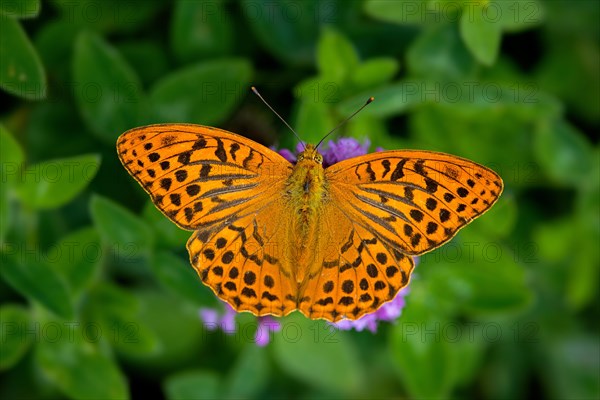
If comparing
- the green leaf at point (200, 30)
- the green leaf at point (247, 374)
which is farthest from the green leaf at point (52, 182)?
the green leaf at point (247, 374)

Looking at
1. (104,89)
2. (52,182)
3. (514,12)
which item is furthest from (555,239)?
(52,182)

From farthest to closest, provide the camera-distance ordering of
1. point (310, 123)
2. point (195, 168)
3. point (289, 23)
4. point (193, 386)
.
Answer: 1. point (289, 23)
2. point (193, 386)
3. point (310, 123)
4. point (195, 168)

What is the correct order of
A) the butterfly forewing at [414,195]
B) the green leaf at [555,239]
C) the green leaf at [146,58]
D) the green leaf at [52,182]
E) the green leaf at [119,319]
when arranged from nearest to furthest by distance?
the butterfly forewing at [414,195] → the green leaf at [52,182] → the green leaf at [119,319] → the green leaf at [146,58] → the green leaf at [555,239]

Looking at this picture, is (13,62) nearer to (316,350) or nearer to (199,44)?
(199,44)

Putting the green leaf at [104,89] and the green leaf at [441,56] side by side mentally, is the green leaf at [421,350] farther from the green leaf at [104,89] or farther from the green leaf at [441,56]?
the green leaf at [104,89]

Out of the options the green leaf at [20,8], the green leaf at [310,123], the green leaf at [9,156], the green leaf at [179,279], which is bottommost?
the green leaf at [179,279]

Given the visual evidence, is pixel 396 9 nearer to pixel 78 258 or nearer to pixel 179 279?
pixel 179 279

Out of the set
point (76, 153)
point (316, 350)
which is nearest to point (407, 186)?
point (316, 350)
